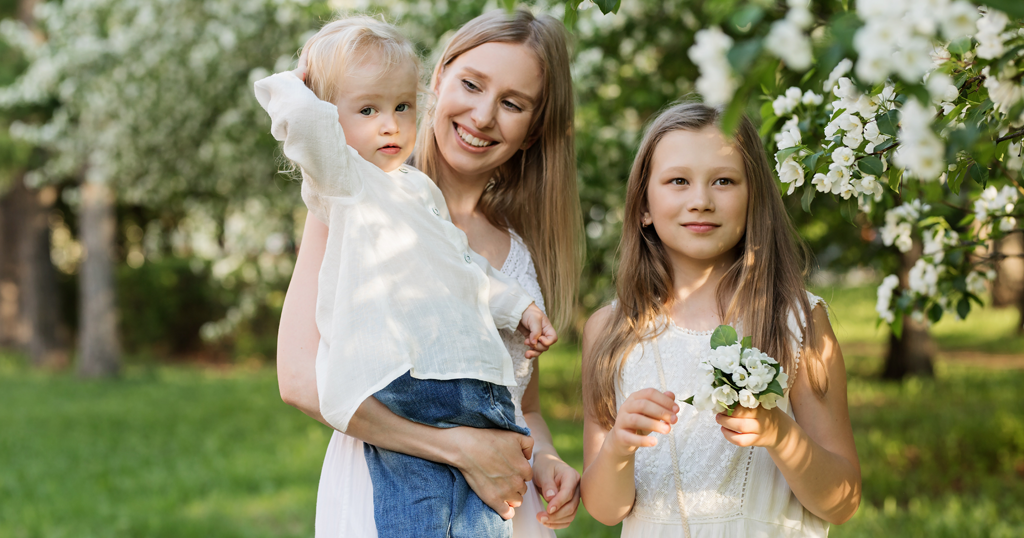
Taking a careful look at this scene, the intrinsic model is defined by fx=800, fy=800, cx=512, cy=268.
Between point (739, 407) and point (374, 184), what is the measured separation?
2.94 ft

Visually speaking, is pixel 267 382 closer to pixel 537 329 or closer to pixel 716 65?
pixel 537 329

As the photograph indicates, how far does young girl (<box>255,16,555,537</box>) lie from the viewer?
1.67 m

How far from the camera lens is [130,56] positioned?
689 cm

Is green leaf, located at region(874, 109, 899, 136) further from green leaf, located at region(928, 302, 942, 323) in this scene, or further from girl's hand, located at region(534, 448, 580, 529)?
green leaf, located at region(928, 302, 942, 323)

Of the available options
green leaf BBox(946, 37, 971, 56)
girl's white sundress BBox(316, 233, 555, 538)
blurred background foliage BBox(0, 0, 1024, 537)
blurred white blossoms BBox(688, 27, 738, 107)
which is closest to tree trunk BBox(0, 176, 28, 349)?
blurred background foliage BBox(0, 0, 1024, 537)

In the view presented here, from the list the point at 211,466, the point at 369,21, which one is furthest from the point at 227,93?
the point at 369,21

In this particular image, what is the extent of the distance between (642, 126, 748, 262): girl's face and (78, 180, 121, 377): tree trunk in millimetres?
11056

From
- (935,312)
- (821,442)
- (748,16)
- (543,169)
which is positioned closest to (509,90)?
(543,169)

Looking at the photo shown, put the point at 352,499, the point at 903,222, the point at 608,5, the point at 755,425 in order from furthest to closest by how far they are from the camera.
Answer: the point at 903,222 → the point at 352,499 → the point at 755,425 → the point at 608,5

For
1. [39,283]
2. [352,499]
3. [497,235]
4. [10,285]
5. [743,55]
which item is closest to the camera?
[743,55]

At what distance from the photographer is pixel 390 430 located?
1.72 m

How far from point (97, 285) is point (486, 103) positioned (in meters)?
11.0

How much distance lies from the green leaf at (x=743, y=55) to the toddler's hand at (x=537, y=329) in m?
1.20

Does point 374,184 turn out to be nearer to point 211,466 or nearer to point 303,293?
point 303,293
